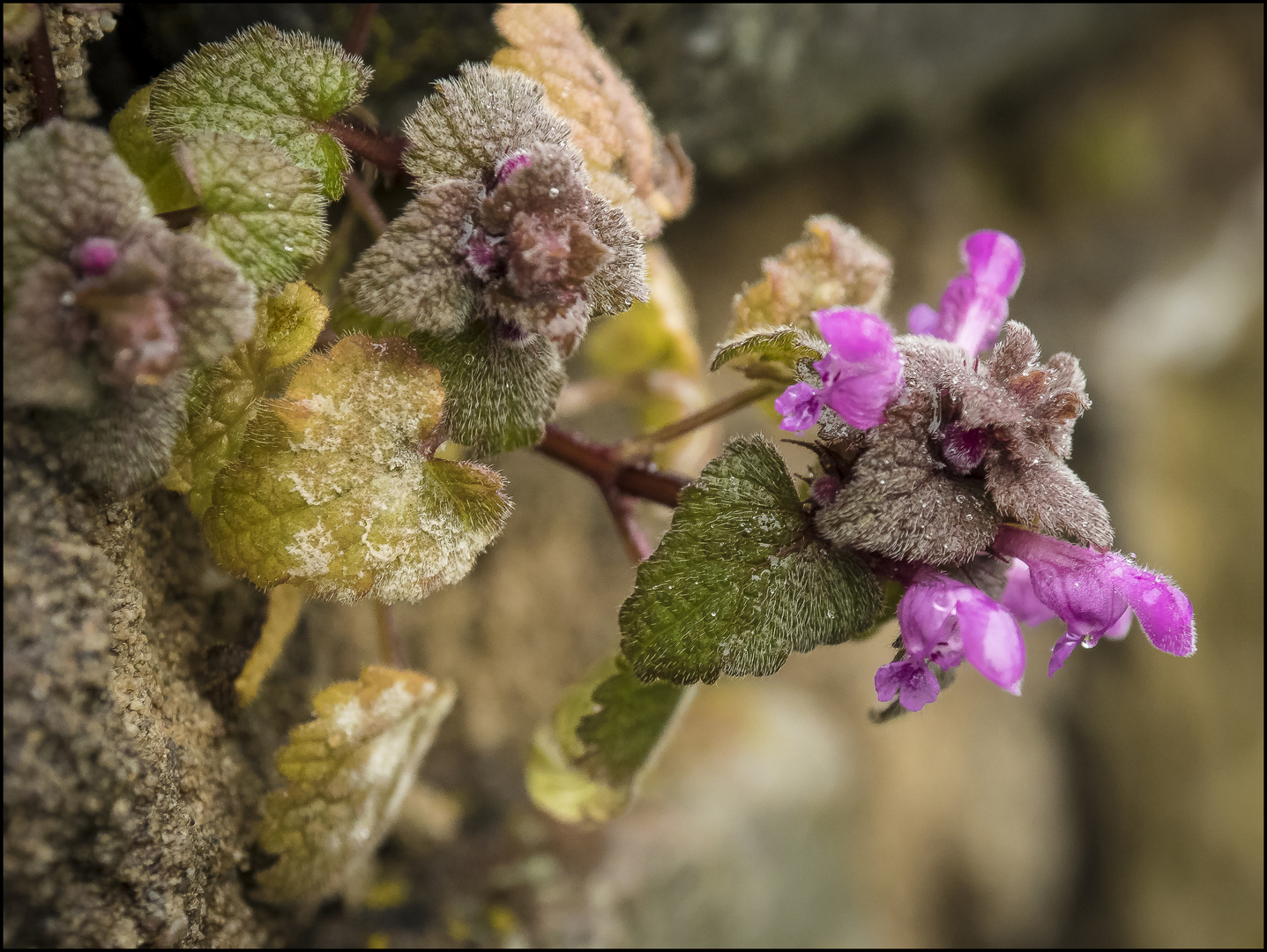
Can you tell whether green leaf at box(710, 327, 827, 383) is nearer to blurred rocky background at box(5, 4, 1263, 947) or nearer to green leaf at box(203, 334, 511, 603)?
green leaf at box(203, 334, 511, 603)

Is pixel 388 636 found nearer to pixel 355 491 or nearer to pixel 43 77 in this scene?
pixel 355 491

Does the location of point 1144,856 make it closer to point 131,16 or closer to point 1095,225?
point 1095,225

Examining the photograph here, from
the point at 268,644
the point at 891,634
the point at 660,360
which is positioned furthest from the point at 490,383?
the point at 891,634

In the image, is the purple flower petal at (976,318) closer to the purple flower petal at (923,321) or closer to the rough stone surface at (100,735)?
the purple flower petal at (923,321)

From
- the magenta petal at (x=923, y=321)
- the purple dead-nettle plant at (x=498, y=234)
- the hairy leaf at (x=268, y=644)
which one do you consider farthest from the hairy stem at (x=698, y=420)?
the hairy leaf at (x=268, y=644)

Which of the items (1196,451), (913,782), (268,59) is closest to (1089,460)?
(1196,451)
